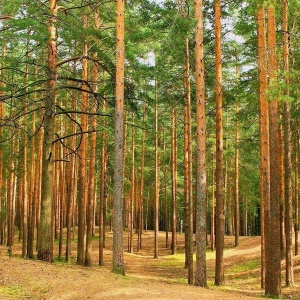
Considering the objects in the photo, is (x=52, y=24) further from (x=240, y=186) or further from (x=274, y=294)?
(x=240, y=186)

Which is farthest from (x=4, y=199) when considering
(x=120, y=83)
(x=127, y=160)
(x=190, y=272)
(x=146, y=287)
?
(x=146, y=287)

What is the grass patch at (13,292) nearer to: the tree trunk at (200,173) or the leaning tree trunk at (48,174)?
the leaning tree trunk at (48,174)

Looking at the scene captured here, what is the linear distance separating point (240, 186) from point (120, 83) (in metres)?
26.5

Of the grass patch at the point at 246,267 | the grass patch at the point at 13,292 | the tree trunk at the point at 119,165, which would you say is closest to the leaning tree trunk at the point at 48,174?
the tree trunk at the point at 119,165

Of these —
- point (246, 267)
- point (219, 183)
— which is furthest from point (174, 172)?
point (219, 183)

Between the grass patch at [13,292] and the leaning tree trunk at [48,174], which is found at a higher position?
the leaning tree trunk at [48,174]

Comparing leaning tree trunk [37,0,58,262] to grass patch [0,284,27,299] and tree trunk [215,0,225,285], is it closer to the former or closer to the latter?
grass patch [0,284,27,299]

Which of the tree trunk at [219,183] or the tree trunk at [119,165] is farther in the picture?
the tree trunk at [219,183]

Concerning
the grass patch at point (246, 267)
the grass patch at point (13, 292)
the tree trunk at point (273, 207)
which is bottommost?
the grass patch at point (246, 267)

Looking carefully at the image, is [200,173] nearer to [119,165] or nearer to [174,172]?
[119,165]

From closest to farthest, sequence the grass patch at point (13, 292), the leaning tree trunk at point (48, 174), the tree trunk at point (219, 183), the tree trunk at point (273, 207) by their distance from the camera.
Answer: the grass patch at point (13, 292), the tree trunk at point (273, 207), the leaning tree trunk at point (48, 174), the tree trunk at point (219, 183)

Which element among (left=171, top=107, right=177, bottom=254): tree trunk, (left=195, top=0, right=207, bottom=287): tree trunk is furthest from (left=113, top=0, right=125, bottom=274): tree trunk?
(left=171, top=107, right=177, bottom=254): tree trunk

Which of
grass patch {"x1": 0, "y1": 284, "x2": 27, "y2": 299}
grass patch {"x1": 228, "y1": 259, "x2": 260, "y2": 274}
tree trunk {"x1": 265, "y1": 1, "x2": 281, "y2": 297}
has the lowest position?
grass patch {"x1": 228, "y1": 259, "x2": 260, "y2": 274}

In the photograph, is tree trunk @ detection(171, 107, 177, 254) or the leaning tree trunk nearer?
the leaning tree trunk
